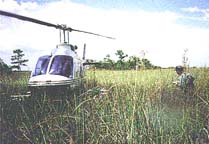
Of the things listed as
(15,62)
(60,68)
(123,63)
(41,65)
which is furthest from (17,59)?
(123,63)

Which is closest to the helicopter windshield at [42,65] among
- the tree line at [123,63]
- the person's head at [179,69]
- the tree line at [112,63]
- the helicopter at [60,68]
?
the helicopter at [60,68]

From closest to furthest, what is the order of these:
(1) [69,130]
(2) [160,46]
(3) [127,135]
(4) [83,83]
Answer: (3) [127,135], (1) [69,130], (2) [160,46], (4) [83,83]

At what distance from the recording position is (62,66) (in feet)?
6.40

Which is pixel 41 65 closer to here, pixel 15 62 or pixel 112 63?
pixel 15 62

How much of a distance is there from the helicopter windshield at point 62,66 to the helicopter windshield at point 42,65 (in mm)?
35

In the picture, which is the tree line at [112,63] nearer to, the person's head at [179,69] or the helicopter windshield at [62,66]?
the person's head at [179,69]

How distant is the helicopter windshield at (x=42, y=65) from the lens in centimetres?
182

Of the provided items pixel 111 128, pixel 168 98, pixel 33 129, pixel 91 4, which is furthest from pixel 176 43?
pixel 33 129

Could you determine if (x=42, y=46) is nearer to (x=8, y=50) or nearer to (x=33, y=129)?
(x=8, y=50)

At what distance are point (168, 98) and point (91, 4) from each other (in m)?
0.51

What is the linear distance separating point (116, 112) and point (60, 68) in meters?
0.63

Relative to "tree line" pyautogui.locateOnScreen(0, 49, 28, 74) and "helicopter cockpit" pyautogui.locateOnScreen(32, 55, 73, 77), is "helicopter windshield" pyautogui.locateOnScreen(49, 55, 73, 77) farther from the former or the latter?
"tree line" pyautogui.locateOnScreen(0, 49, 28, 74)

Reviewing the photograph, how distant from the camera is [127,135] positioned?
1339mm

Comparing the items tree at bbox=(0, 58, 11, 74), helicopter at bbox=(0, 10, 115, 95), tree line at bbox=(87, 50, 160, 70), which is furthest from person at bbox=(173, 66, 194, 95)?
tree at bbox=(0, 58, 11, 74)
